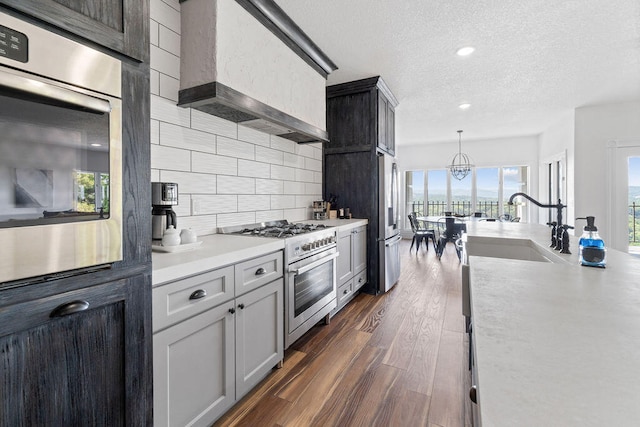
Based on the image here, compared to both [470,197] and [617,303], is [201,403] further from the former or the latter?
[470,197]

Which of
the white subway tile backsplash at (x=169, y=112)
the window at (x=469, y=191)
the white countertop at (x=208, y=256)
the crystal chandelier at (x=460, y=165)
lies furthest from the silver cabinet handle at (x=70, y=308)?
the window at (x=469, y=191)

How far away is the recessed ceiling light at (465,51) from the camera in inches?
110

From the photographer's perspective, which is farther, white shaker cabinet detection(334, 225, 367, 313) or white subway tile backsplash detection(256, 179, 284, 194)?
white shaker cabinet detection(334, 225, 367, 313)

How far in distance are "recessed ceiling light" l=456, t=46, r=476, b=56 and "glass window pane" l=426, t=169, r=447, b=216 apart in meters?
5.62

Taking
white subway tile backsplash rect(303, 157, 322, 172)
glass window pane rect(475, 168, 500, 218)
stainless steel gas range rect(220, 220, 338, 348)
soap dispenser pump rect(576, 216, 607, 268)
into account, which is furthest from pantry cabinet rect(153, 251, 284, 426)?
glass window pane rect(475, 168, 500, 218)

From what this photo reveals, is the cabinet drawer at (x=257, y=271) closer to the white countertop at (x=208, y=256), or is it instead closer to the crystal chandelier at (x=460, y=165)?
the white countertop at (x=208, y=256)

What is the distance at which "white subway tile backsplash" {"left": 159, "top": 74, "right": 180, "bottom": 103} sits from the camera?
186 centimetres

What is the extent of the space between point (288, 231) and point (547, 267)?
1.61 m

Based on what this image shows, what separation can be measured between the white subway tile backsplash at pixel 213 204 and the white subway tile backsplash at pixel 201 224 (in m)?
0.04

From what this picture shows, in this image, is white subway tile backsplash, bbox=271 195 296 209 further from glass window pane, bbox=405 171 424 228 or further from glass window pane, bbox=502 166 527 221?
glass window pane, bbox=502 166 527 221

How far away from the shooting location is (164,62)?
1.88m

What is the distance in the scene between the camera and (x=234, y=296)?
1.55 metres

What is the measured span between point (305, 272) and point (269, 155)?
120 centimetres

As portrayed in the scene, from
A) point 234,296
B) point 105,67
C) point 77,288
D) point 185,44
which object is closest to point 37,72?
point 105,67
